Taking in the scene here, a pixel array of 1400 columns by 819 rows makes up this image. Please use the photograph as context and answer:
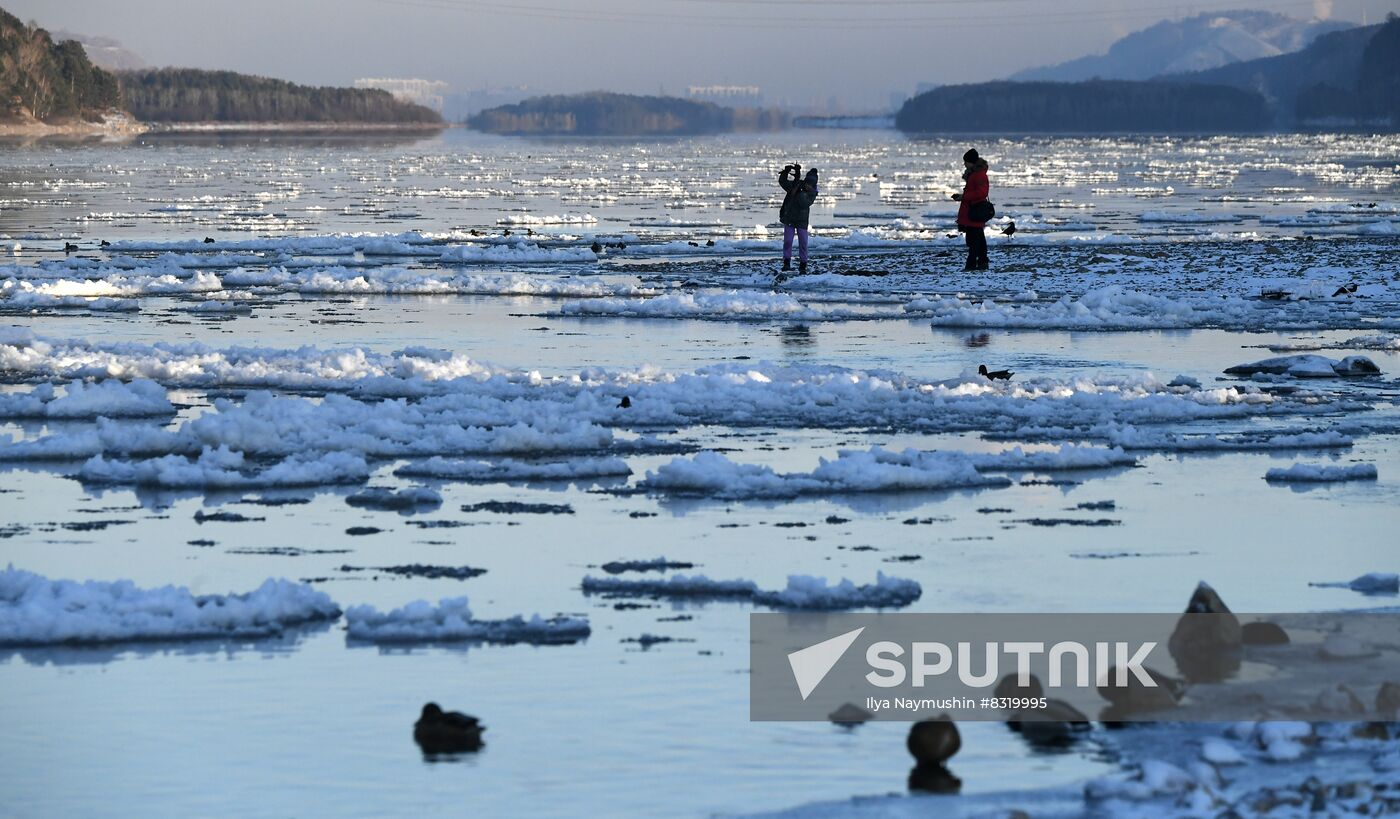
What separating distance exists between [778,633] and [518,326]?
1380 cm

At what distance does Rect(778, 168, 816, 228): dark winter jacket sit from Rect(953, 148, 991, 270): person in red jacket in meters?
1.96

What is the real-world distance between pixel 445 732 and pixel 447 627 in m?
1.47

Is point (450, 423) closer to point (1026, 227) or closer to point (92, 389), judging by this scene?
point (92, 389)

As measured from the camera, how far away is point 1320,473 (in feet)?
40.1

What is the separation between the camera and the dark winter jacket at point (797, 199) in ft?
90.0

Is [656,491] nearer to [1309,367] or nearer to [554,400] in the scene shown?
[554,400]

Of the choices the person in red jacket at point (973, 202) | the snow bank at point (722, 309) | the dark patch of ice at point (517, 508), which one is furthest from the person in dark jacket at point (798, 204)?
the dark patch of ice at point (517, 508)

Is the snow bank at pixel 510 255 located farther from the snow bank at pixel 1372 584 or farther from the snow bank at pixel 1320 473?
the snow bank at pixel 1372 584

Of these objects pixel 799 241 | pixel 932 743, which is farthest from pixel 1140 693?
pixel 799 241

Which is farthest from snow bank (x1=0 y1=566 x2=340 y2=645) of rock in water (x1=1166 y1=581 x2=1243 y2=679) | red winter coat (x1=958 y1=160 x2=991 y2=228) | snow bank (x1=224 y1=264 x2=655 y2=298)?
red winter coat (x1=958 y1=160 x2=991 y2=228)

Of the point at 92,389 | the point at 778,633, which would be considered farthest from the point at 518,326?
the point at 778,633

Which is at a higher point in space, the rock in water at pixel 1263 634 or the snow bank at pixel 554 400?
the rock in water at pixel 1263 634

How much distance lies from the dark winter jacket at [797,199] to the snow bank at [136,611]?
741 inches

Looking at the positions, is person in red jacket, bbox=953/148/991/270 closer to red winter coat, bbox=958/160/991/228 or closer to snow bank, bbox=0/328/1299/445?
red winter coat, bbox=958/160/991/228
